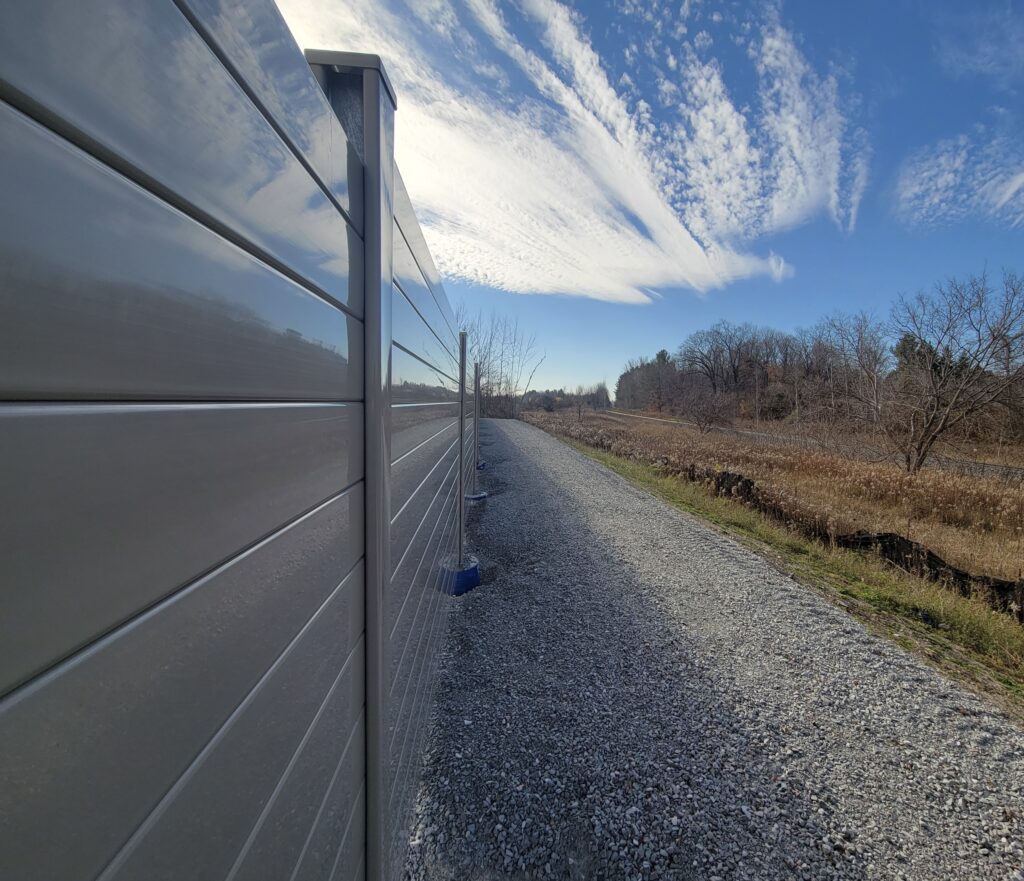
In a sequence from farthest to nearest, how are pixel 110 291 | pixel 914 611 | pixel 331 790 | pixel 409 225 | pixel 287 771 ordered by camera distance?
pixel 914 611 → pixel 409 225 → pixel 331 790 → pixel 287 771 → pixel 110 291

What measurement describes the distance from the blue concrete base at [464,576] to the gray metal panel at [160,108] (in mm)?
3380

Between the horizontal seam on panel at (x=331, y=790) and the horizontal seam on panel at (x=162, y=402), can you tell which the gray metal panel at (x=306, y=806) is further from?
the horizontal seam on panel at (x=162, y=402)

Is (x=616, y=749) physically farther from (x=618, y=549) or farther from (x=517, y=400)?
(x=517, y=400)

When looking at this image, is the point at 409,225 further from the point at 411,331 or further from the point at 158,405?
the point at 158,405

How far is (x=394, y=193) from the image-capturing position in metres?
1.19

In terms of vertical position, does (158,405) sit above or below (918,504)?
above

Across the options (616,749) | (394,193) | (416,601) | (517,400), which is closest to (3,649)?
(394,193)

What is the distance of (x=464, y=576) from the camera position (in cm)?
403

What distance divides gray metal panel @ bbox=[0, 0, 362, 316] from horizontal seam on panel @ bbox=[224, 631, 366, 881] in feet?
2.25

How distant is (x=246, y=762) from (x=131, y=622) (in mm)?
302

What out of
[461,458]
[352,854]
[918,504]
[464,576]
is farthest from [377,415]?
[918,504]

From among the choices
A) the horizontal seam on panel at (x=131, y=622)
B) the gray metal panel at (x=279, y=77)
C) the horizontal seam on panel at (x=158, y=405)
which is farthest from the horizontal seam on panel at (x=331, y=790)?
the gray metal panel at (x=279, y=77)

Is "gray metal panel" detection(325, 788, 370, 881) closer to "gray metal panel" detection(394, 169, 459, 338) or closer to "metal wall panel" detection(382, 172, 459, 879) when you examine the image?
"metal wall panel" detection(382, 172, 459, 879)

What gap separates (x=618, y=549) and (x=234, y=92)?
5.15 metres
